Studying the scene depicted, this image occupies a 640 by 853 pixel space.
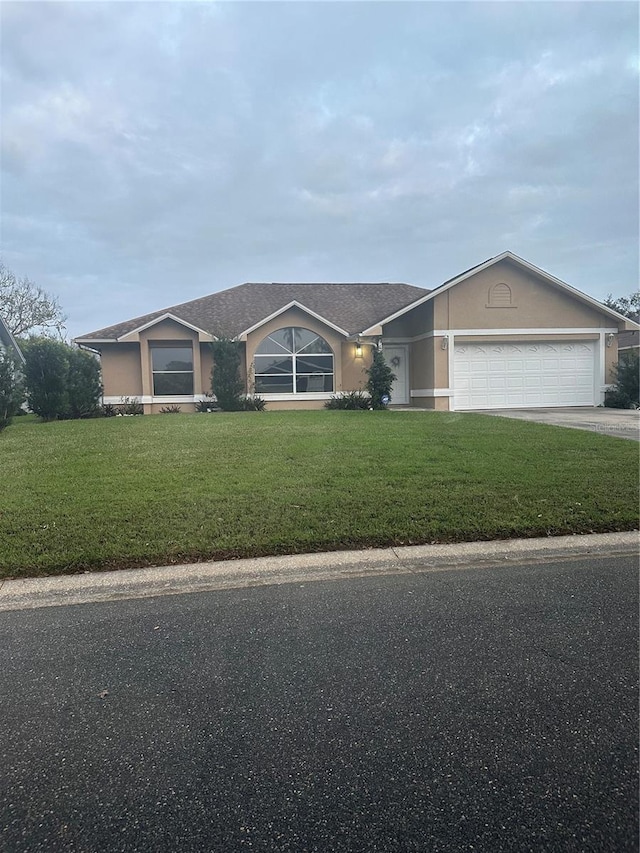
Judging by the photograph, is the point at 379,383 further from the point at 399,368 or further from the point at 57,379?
the point at 57,379

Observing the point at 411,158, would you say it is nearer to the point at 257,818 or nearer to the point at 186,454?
the point at 186,454

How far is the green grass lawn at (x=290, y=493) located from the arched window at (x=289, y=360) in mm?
8364

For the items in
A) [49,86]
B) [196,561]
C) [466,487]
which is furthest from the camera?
[49,86]

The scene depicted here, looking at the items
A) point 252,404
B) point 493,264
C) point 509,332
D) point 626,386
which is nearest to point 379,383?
point 252,404

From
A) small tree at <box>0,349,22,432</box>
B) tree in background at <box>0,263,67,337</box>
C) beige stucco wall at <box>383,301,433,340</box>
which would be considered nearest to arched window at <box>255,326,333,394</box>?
beige stucco wall at <box>383,301,433,340</box>

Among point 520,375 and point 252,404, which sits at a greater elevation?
point 520,375

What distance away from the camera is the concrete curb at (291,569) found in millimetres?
3811

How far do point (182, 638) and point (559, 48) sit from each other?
39.3 feet

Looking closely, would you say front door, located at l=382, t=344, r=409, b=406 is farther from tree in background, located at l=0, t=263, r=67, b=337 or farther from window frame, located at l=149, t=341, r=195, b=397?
tree in background, located at l=0, t=263, r=67, b=337

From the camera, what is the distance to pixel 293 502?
5746mm

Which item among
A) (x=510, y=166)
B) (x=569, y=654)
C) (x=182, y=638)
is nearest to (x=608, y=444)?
(x=569, y=654)

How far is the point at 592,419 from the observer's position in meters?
13.5

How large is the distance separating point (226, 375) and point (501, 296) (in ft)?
33.1

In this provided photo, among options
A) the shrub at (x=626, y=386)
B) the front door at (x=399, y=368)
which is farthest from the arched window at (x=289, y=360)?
the shrub at (x=626, y=386)
